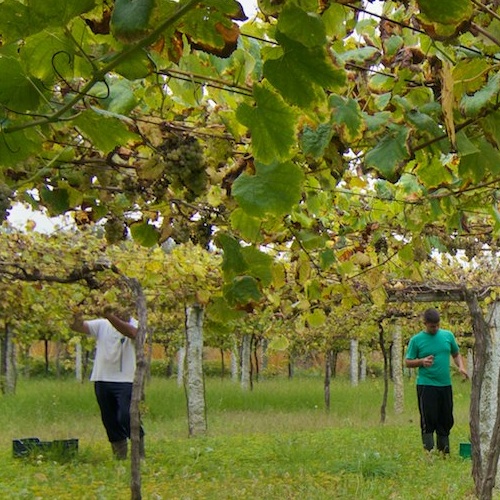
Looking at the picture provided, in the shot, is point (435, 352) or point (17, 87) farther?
point (435, 352)

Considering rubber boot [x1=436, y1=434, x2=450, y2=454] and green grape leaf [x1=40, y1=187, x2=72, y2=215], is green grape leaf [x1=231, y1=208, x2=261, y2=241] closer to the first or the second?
green grape leaf [x1=40, y1=187, x2=72, y2=215]

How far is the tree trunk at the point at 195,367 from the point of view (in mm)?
9883

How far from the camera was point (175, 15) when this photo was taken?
0.76 metres

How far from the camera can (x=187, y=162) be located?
1752 millimetres

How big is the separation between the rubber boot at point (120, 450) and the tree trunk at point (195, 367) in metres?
3.09

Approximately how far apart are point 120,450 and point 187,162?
5591 millimetres

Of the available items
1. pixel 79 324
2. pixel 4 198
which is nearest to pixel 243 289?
pixel 4 198

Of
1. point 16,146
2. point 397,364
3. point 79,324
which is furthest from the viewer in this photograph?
point 397,364

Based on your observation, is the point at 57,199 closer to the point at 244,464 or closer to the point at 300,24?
the point at 300,24

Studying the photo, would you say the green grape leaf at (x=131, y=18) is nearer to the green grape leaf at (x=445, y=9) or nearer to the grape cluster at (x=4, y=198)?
the green grape leaf at (x=445, y=9)

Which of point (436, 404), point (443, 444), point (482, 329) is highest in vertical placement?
point (482, 329)

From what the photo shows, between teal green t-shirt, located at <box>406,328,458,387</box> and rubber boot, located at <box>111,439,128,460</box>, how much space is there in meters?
3.12

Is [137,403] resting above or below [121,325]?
below

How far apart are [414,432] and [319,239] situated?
858cm
